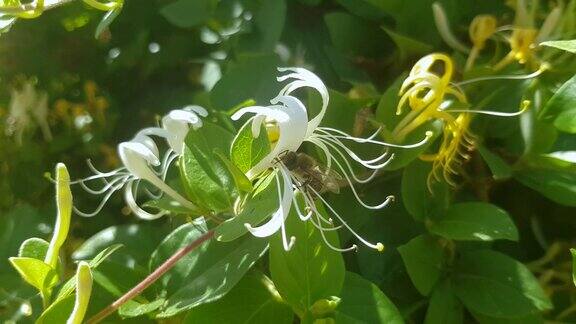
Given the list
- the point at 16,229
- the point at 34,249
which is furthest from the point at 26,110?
the point at 34,249

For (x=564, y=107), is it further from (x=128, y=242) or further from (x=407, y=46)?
(x=128, y=242)

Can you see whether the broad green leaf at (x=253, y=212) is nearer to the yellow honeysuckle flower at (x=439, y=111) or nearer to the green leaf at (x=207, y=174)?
the green leaf at (x=207, y=174)

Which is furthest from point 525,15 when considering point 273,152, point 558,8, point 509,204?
point 273,152

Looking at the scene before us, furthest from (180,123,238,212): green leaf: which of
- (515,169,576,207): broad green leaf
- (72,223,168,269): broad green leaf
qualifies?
(515,169,576,207): broad green leaf

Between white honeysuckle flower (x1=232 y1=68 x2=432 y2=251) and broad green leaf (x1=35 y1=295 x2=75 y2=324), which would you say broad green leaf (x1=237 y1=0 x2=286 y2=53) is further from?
broad green leaf (x1=35 y1=295 x2=75 y2=324)

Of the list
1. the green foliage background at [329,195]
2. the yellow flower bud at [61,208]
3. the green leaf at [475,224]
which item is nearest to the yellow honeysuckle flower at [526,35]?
the green foliage background at [329,195]

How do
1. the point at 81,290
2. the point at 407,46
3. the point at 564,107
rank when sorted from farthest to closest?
the point at 407,46, the point at 564,107, the point at 81,290

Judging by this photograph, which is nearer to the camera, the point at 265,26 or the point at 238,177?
the point at 238,177
